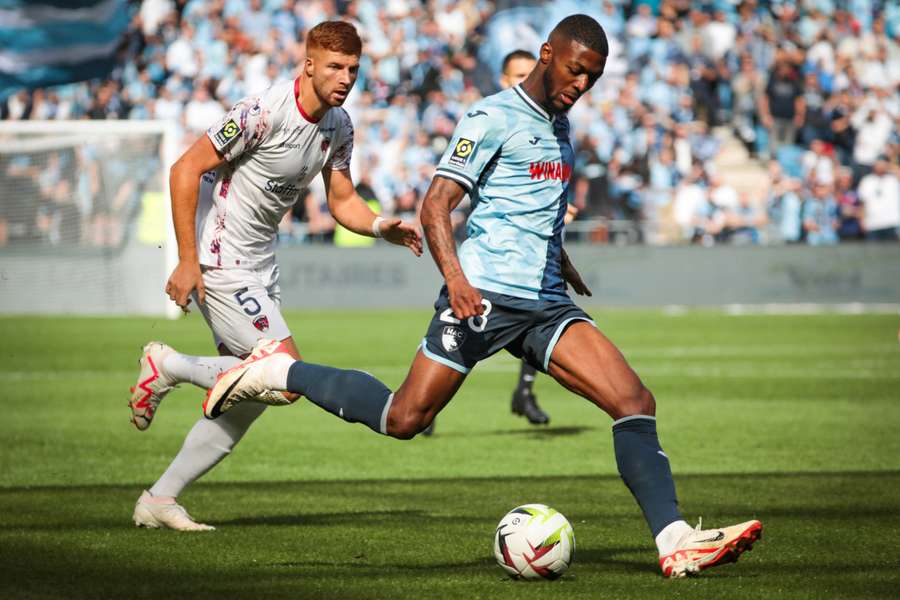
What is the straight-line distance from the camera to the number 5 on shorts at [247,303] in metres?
7.15

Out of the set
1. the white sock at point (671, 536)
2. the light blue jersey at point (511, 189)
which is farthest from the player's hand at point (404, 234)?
the white sock at point (671, 536)

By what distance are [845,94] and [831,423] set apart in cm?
1700

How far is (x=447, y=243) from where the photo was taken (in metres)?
6.04

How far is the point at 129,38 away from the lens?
29.1 meters

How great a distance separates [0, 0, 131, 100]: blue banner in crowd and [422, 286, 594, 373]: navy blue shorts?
1703 centimetres

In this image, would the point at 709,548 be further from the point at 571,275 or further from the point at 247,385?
the point at 247,385

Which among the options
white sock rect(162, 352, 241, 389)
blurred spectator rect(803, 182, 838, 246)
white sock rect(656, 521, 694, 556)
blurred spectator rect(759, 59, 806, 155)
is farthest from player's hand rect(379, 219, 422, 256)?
blurred spectator rect(759, 59, 806, 155)

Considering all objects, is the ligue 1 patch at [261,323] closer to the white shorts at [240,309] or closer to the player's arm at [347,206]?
the white shorts at [240,309]

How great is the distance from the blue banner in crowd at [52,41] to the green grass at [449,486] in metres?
5.44

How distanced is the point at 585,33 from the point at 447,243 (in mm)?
1054

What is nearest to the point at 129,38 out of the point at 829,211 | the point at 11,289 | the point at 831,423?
the point at 11,289

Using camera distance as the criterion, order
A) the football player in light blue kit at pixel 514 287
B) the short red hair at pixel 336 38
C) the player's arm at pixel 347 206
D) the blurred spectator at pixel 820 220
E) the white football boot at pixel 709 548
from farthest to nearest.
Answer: the blurred spectator at pixel 820 220 → the player's arm at pixel 347 206 → the short red hair at pixel 336 38 → the football player in light blue kit at pixel 514 287 → the white football boot at pixel 709 548

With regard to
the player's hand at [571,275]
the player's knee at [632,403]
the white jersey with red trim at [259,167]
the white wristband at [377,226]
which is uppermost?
the white jersey with red trim at [259,167]

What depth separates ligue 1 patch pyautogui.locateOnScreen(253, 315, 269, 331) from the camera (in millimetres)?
7141
